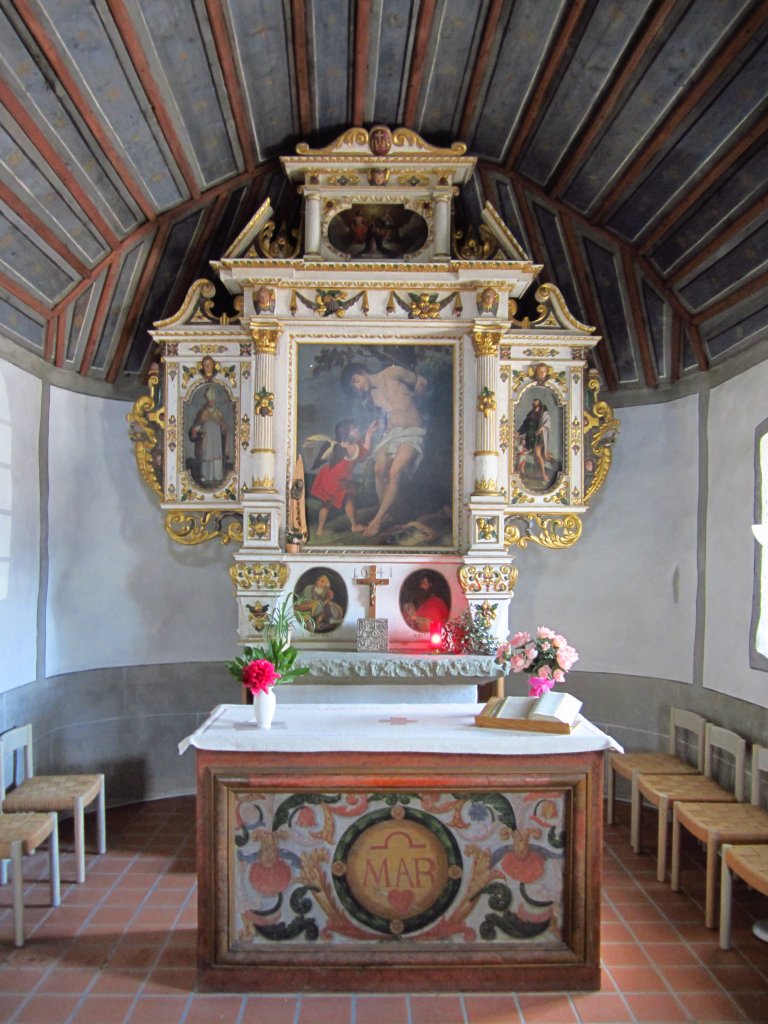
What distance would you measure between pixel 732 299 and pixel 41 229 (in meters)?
5.66

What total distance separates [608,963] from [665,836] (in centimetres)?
153

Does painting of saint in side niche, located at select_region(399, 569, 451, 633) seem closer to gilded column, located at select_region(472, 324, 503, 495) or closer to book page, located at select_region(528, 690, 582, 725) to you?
gilded column, located at select_region(472, 324, 503, 495)

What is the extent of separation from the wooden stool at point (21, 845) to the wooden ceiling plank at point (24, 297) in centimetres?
401

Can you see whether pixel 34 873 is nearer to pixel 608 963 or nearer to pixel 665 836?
pixel 608 963

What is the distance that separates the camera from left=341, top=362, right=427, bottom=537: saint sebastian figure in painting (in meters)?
8.16

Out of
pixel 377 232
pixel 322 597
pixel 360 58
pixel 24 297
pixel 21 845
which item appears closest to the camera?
pixel 21 845

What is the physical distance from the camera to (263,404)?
804 centimetres

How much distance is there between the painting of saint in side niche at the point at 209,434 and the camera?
8.24m

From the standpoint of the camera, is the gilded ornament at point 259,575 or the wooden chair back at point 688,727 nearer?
the wooden chair back at point 688,727

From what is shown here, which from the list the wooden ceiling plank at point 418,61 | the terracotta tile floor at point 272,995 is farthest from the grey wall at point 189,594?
the wooden ceiling plank at point 418,61

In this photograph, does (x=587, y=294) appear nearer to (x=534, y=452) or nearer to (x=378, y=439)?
(x=534, y=452)

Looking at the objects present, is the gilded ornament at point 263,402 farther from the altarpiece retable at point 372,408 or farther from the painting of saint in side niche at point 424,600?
the painting of saint in side niche at point 424,600

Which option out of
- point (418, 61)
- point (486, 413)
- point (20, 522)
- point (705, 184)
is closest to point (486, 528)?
point (486, 413)

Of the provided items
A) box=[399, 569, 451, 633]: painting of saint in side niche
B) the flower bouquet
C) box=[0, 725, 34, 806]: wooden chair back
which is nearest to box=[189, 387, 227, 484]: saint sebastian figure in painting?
box=[399, 569, 451, 633]: painting of saint in side niche
